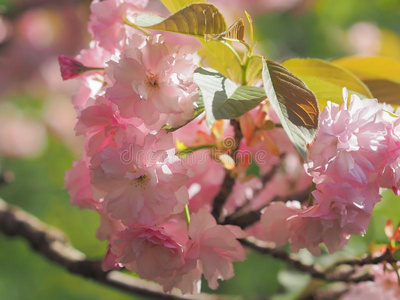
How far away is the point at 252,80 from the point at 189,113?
15 cm

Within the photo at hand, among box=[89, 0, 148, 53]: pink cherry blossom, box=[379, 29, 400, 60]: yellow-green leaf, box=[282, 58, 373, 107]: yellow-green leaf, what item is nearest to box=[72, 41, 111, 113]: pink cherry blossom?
box=[89, 0, 148, 53]: pink cherry blossom

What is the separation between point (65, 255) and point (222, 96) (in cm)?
56

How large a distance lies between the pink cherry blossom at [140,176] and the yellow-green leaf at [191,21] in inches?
4.2

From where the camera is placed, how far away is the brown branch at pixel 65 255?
933mm

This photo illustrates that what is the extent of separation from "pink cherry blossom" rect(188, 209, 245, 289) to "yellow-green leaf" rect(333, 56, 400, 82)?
28 cm

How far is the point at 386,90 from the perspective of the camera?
2.34 ft

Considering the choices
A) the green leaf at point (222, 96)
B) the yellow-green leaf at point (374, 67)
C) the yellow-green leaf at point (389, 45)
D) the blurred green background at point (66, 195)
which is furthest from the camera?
the blurred green background at point (66, 195)

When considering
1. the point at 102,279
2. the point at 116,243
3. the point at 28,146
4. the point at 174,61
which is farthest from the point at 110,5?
the point at 28,146

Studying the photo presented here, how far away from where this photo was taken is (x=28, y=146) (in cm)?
269

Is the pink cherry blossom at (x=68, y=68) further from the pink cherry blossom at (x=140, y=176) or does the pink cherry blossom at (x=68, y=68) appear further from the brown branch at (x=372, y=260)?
the brown branch at (x=372, y=260)

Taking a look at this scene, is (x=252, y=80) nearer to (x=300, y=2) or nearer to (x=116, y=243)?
(x=116, y=243)

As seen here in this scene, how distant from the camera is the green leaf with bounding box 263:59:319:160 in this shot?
0.53 m

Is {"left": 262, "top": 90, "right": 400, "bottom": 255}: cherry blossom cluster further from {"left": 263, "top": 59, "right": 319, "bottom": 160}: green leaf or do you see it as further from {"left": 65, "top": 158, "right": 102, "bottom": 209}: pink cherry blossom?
{"left": 65, "top": 158, "right": 102, "bottom": 209}: pink cherry blossom

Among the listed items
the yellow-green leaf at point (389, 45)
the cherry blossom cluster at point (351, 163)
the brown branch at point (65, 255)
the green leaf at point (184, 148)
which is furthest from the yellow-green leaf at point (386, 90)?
the yellow-green leaf at point (389, 45)
